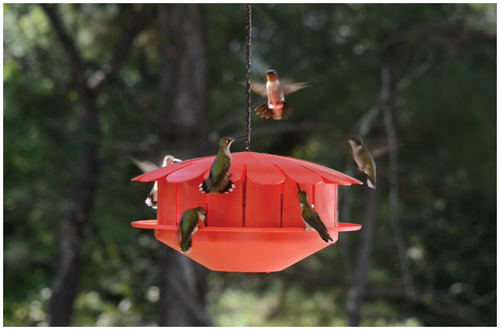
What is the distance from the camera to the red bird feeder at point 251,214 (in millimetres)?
2318

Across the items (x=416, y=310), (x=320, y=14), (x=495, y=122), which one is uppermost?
(x=320, y=14)

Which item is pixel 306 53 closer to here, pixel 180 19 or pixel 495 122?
pixel 180 19

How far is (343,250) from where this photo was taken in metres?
9.69

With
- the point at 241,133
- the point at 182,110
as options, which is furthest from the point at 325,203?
the point at 241,133

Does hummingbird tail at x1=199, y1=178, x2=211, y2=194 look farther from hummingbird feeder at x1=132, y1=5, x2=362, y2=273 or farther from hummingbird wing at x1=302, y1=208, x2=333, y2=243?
hummingbird wing at x1=302, y1=208, x2=333, y2=243

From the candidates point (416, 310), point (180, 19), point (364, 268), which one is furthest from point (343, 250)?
point (180, 19)

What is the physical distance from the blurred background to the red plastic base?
4.04 meters

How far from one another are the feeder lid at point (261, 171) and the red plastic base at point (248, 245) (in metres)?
0.19

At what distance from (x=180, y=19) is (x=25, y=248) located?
18.8 feet

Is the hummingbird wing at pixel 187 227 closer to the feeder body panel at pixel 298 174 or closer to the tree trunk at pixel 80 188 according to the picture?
the feeder body panel at pixel 298 174

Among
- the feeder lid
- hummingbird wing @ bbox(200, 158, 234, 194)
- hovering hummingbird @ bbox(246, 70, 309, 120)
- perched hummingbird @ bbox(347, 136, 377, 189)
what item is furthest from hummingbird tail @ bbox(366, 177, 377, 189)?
hummingbird wing @ bbox(200, 158, 234, 194)

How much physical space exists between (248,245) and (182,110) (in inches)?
177

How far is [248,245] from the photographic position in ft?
7.62

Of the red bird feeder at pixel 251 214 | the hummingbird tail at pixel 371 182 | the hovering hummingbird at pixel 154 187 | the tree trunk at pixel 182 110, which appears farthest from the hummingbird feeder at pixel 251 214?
the tree trunk at pixel 182 110
